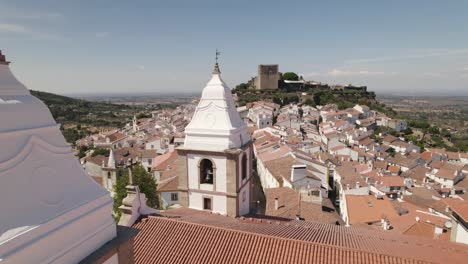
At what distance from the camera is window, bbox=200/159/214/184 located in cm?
1315

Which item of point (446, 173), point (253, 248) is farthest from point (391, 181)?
point (253, 248)

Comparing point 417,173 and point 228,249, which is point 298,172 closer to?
point 228,249

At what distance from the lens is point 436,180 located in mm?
48312

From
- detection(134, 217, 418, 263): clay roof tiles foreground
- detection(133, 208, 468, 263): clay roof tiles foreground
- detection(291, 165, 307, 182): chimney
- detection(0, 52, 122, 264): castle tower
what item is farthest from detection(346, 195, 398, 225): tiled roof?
detection(0, 52, 122, 264): castle tower

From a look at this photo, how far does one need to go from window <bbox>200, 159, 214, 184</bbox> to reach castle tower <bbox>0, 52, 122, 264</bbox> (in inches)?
331

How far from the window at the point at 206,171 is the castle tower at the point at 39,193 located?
8.41 meters

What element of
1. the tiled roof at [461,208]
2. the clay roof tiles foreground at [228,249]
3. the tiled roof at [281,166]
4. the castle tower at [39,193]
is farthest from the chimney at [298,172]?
the castle tower at [39,193]

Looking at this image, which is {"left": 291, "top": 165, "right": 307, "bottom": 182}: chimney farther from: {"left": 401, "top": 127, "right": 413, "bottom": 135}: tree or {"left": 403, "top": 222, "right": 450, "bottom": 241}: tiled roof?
{"left": 401, "top": 127, "right": 413, "bottom": 135}: tree

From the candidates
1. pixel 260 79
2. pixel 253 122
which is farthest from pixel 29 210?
pixel 260 79

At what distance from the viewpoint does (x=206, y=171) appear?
1338 cm

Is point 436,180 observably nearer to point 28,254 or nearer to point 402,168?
point 402,168

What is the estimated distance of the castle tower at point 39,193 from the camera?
3629mm

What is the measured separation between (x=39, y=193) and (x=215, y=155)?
883 centimetres

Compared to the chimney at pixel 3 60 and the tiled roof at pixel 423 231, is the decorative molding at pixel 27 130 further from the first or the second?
the tiled roof at pixel 423 231
